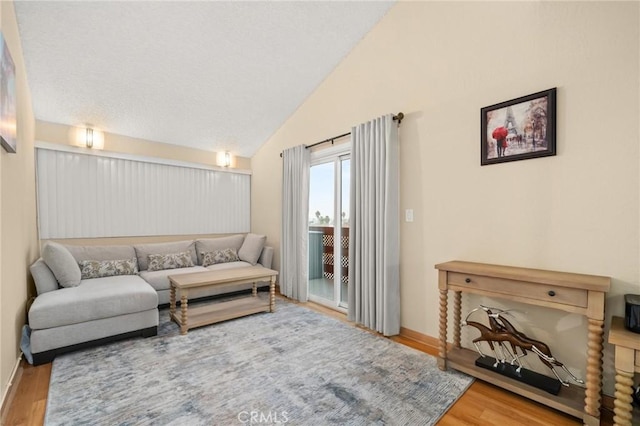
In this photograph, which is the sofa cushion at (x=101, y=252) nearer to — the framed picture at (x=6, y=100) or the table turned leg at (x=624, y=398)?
the framed picture at (x=6, y=100)

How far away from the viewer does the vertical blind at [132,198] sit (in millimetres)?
3562

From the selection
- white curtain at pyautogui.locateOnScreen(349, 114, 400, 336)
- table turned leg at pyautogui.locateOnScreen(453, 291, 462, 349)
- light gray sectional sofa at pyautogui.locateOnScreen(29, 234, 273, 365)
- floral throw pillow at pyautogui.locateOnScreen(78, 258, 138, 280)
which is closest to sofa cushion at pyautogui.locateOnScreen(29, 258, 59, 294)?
light gray sectional sofa at pyautogui.locateOnScreen(29, 234, 273, 365)

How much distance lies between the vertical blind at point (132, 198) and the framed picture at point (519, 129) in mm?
4071

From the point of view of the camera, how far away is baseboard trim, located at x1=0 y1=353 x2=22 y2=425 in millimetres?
1734

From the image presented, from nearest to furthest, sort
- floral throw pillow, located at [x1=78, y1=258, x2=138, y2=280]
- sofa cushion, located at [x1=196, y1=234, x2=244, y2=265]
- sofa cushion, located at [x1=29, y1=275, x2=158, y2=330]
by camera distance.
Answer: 1. sofa cushion, located at [x1=29, y1=275, x2=158, y2=330]
2. floral throw pillow, located at [x1=78, y1=258, x2=138, y2=280]
3. sofa cushion, located at [x1=196, y1=234, x2=244, y2=265]

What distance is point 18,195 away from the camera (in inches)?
93.1

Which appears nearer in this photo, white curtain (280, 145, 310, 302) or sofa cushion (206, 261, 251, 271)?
white curtain (280, 145, 310, 302)

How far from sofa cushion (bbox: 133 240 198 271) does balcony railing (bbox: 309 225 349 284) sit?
184 centimetres

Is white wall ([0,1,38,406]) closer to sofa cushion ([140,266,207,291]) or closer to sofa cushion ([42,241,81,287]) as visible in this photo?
sofa cushion ([42,241,81,287])

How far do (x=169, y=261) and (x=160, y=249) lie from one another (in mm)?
270

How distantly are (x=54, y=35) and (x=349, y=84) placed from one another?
9.34 feet

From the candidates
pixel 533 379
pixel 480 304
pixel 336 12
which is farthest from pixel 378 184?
pixel 533 379

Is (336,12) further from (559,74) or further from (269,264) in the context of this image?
(269,264)

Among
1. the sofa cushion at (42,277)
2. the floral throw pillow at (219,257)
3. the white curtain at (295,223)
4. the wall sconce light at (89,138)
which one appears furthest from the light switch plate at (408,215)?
the wall sconce light at (89,138)
